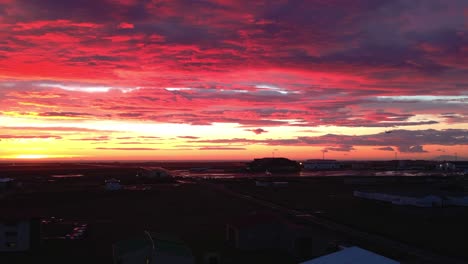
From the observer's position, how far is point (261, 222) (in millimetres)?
38375

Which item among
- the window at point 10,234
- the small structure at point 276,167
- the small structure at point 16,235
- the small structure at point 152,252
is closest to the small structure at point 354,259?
the small structure at point 152,252

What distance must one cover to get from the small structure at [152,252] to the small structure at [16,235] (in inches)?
444

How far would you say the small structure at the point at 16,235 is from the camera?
36.3 metres

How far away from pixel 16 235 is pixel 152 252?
15351mm

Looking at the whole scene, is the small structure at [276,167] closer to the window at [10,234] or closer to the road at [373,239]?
the road at [373,239]

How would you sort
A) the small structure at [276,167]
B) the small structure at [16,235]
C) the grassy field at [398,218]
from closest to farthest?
the small structure at [16,235], the grassy field at [398,218], the small structure at [276,167]

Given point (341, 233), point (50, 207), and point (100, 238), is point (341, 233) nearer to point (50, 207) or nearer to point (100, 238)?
point (100, 238)

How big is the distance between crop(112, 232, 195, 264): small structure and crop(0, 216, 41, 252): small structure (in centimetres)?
1128

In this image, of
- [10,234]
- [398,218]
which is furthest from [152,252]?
[398,218]

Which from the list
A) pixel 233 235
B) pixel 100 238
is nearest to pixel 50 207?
pixel 100 238

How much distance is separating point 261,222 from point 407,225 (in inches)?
786

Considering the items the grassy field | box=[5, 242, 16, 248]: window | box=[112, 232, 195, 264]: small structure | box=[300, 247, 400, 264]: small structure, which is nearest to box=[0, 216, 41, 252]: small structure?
box=[5, 242, 16, 248]: window

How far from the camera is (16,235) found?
36719mm

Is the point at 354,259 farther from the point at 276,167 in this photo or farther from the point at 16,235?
the point at 276,167
